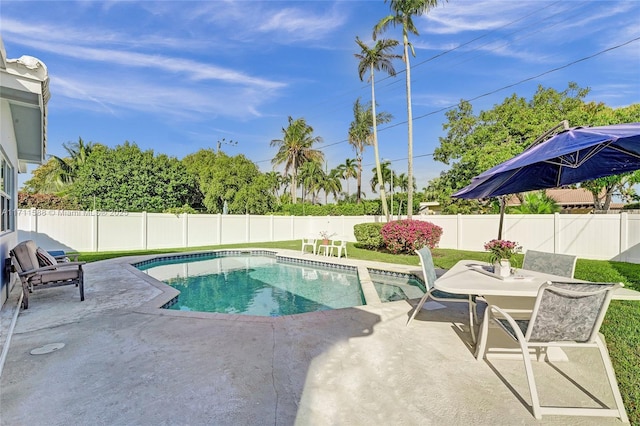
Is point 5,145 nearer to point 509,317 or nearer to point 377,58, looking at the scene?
point 509,317

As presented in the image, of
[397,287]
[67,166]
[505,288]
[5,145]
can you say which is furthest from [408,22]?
[67,166]

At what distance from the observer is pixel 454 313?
470 centimetres

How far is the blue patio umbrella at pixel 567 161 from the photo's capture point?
2738 millimetres

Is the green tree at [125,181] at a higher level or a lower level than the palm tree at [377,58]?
lower

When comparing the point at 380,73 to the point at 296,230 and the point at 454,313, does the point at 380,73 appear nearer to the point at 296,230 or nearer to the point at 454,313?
the point at 296,230

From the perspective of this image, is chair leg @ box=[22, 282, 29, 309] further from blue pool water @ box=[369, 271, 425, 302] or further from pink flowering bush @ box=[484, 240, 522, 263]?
pink flowering bush @ box=[484, 240, 522, 263]

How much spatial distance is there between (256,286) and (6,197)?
17.6 feet

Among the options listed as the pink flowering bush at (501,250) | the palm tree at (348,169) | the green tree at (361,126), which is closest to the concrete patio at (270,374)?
the pink flowering bush at (501,250)

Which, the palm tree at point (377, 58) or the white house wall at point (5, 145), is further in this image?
the palm tree at point (377, 58)

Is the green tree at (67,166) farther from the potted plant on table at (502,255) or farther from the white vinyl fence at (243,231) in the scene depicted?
the potted plant on table at (502,255)

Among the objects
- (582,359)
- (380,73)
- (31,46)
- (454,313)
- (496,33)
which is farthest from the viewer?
(380,73)

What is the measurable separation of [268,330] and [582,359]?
11.2 ft

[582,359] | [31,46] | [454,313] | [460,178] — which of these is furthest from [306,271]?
[460,178]

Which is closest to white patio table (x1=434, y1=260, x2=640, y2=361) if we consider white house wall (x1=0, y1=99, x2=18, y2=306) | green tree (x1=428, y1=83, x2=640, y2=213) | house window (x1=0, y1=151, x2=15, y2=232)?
white house wall (x1=0, y1=99, x2=18, y2=306)
